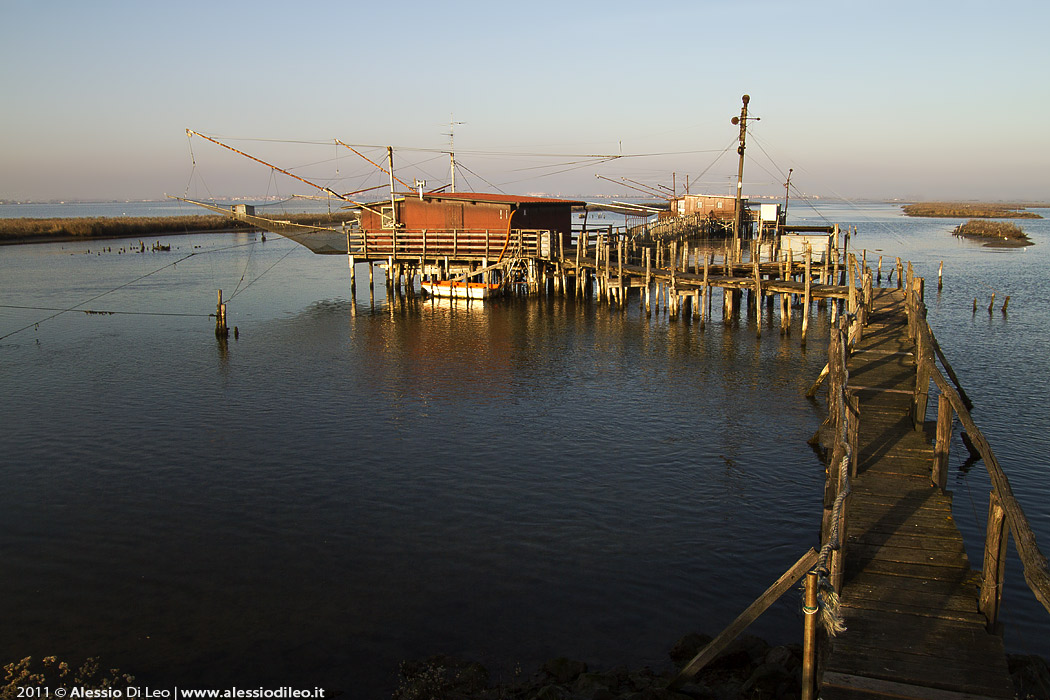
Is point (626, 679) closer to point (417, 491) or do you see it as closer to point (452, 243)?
point (417, 491)

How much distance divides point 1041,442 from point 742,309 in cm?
2211

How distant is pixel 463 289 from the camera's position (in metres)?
42.0

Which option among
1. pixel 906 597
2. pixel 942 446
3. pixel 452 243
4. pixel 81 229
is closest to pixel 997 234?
pixel 452 243

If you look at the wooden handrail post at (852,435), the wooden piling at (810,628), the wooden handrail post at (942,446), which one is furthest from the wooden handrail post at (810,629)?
the wooden handrail post at (942,446)

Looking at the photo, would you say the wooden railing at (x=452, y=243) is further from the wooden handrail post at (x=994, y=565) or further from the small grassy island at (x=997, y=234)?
the small grassy island at (x=997, y=234)

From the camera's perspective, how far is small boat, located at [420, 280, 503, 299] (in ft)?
137

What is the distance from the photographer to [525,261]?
142 ft

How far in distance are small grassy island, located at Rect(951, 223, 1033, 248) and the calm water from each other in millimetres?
55488

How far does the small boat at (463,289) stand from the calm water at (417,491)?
1059 centimetres

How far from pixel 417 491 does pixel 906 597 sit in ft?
30.9

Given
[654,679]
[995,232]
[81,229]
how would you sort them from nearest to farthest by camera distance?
[654,679] → [995,232] → [81,229]

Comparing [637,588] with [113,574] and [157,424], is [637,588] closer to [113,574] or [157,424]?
[113,574]

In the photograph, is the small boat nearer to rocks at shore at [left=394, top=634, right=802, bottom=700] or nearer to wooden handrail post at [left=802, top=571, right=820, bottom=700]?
rocks at shore at [left=394, top=634, right=802, bottom=700]

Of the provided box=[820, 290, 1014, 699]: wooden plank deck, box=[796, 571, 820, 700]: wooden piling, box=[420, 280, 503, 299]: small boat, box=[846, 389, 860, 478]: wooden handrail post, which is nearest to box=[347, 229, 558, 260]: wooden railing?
box=[420, 280, 503, 299]: small boat
